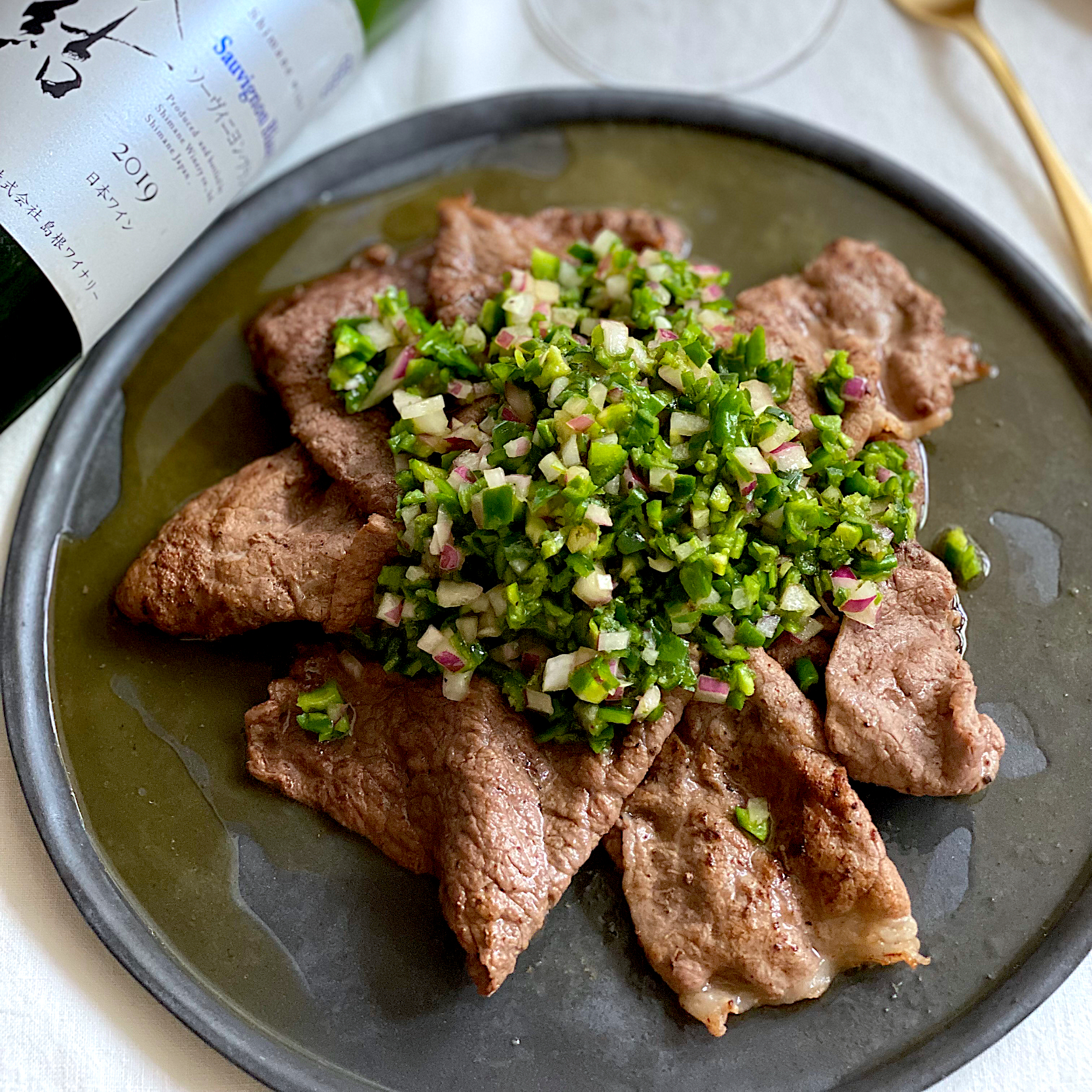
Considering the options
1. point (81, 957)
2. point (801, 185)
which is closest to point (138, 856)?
point (81, 957)

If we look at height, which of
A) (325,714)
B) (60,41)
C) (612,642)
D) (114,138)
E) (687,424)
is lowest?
(325,714)

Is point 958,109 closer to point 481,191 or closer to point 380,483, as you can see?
point 481,191

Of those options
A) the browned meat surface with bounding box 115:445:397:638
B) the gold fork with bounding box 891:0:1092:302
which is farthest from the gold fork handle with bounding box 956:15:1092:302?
the browned meat surface with bounding box 115:445:397:638

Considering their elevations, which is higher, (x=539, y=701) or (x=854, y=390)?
(x=854, y=390)

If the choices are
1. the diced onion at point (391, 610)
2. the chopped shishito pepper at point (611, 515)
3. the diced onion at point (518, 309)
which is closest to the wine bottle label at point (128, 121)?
the chopped shishito pepper at point (611, 515)

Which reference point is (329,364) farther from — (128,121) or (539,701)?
(539,701)

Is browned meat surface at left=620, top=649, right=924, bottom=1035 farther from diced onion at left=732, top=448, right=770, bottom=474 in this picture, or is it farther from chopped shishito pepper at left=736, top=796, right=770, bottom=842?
diced onion at left=732, top=448, right=770, bottom=474

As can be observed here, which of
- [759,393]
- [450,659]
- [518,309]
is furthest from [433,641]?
[759,393]
